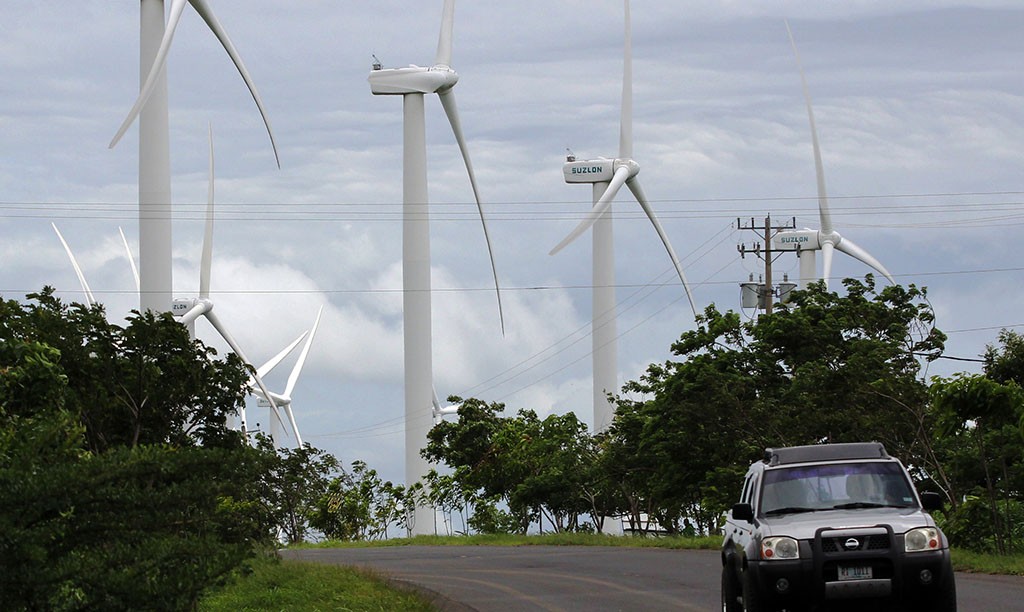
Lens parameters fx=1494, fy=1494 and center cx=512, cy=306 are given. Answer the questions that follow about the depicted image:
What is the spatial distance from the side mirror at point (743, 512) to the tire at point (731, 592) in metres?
0.97

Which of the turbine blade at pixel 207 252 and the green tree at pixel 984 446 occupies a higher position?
the turbine blade at pixel 207 252

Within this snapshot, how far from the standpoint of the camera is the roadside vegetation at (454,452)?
11.6 meters

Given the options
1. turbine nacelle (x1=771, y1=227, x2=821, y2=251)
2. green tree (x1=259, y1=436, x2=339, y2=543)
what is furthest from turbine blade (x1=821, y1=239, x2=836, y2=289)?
green tree (x1=259, y1=436, x2=339, y2=543)

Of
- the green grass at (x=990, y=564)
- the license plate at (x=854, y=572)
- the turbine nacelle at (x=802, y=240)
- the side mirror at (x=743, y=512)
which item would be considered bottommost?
the green grass at (x=990, y=564)

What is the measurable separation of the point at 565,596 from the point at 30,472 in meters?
11.2

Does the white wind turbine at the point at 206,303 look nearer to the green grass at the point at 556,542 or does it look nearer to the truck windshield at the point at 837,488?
the green grass at the point at 556,542

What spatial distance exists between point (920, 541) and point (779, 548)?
128cm

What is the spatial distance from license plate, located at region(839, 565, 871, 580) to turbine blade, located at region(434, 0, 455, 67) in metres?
51.7

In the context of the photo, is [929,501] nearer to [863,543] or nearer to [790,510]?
[863,543]

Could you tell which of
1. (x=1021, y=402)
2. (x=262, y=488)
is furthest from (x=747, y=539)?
(x=262, y=488)

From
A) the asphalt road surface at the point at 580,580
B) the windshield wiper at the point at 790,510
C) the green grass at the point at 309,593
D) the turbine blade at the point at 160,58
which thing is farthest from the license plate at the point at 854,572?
the turbine blade at the point at 160,58

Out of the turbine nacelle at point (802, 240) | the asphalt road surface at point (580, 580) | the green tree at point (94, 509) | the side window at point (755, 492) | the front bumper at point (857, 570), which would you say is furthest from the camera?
the turbine nacelle at point (802, 240)

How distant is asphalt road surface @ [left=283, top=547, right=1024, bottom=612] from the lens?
63.5 feet

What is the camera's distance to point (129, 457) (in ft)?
39.4
